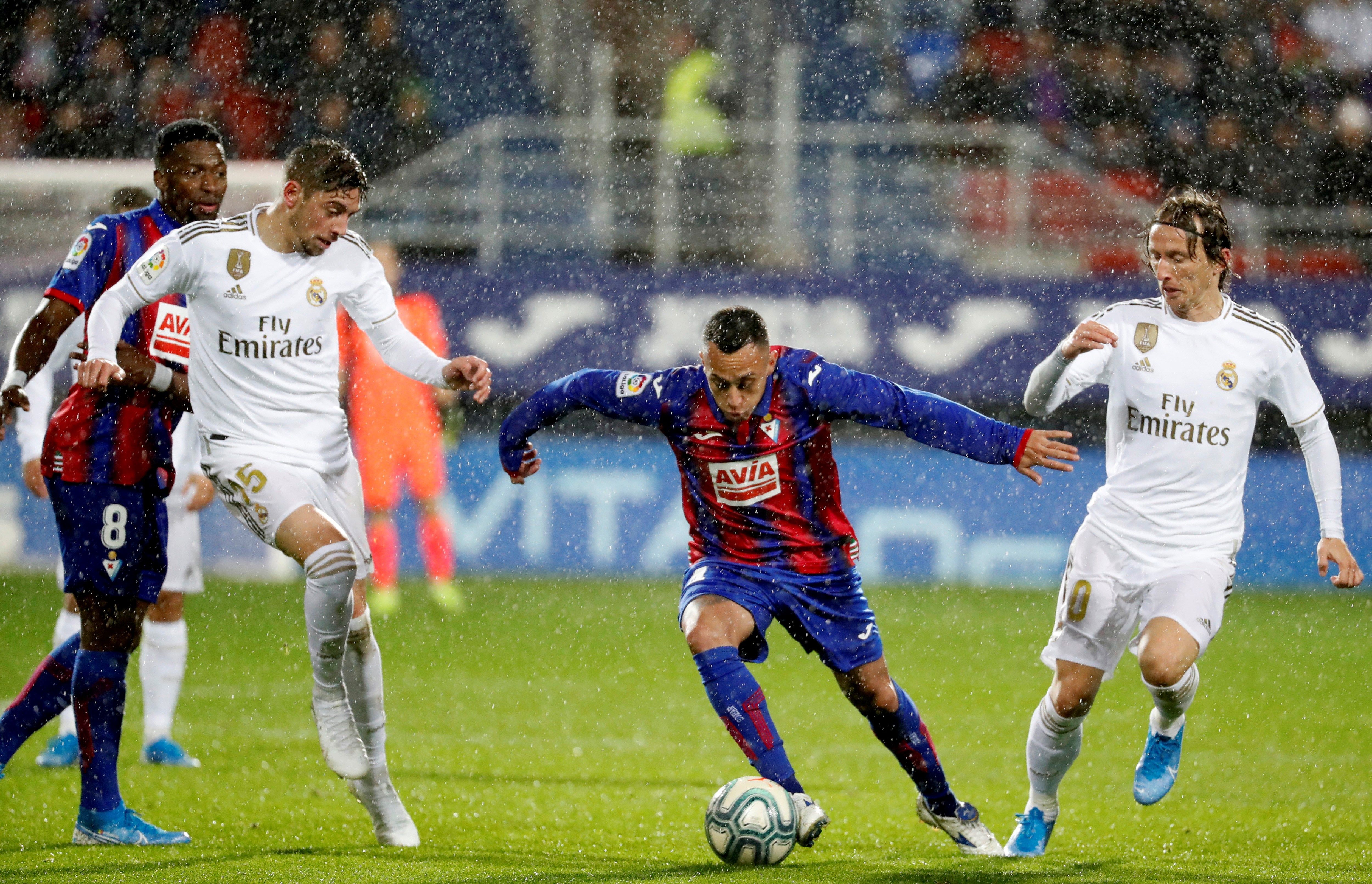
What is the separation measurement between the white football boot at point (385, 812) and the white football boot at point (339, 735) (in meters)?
0.19

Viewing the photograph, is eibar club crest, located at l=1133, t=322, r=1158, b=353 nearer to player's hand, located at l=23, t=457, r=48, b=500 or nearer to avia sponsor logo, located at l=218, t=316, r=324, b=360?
avia sponsor logo, located at l=218, t=316, r=324, b=360

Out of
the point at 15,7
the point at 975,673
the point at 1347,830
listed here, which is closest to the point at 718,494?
the point at 1347,830

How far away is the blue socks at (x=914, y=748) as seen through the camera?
5.05 metres

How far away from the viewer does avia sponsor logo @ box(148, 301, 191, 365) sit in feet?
17.8

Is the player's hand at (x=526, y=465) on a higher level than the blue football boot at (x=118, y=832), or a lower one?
higher

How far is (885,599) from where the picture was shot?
12.2 metres

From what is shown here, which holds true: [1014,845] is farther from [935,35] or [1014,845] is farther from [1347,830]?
[935,35]

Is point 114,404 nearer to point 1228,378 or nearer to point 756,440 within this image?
point 756,440

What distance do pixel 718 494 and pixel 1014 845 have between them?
55.9 inches

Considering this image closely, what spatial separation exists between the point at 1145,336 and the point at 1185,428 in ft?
1.03

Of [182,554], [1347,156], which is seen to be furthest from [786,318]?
[182,554]

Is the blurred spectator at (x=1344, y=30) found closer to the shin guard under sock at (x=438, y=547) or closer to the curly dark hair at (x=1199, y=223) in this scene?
the shin guard under sock at (x=438, y=547)

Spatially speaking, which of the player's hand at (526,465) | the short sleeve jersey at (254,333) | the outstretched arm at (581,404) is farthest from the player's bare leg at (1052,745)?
the short sleeve jersey at (254,333)

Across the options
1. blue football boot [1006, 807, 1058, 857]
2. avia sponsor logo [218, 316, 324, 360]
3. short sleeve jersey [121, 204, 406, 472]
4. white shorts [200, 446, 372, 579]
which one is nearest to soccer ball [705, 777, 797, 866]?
blue football boot [1006, 807, 1058, 857]
